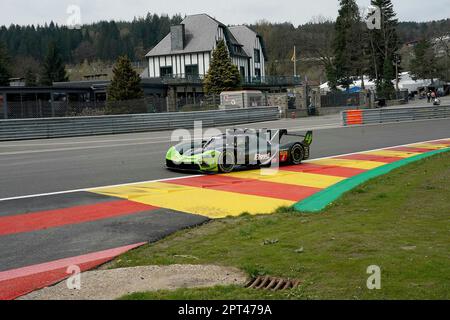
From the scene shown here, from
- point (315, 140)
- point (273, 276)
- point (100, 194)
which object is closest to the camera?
point (273, 276)

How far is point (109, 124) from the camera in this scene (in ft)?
95.3

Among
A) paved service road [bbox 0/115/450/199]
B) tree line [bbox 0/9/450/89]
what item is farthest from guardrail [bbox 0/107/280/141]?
tree line [bbox 0/9/450/89]

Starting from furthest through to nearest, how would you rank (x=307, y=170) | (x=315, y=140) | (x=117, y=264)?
(x=315, y=140) → (x=307, y=170) → (x=117, y=264)

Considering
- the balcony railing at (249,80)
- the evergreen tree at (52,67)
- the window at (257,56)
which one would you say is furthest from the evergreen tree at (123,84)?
the evergreen tree at (52,67)

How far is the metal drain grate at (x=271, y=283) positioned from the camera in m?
4.84

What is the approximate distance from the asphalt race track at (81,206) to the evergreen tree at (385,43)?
62.9 meters

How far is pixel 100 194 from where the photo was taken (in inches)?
442

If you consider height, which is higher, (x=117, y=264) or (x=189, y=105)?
(x=189, y=105)

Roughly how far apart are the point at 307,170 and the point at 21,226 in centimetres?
832

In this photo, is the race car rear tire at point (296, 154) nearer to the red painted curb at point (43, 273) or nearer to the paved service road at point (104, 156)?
the paved service road at point (104, 156)

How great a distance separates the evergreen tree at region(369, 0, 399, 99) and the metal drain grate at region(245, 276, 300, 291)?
252ft

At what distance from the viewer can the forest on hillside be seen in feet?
349
